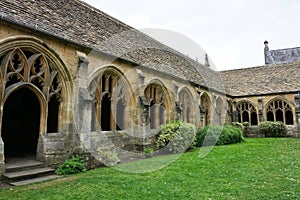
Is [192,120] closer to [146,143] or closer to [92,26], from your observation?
[146,143]

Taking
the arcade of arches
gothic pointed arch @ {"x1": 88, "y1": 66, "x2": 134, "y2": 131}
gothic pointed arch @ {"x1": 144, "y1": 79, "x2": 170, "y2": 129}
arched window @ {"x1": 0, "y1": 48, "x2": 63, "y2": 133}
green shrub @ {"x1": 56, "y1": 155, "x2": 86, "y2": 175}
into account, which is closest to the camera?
arched window @ {"x1": 0, "y1": 48, "x2": 63, "y2": 133}

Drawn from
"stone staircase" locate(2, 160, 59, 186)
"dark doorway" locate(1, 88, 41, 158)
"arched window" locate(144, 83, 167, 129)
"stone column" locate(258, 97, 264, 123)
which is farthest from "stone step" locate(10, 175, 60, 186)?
"stone column" locate(258, 97, 264, 123)

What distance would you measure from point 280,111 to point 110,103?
60.3 feet

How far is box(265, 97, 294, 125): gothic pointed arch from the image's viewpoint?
70.1 feet

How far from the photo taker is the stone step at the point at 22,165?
22.0 ft

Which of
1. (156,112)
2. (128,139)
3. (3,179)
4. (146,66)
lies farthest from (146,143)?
(3,179)

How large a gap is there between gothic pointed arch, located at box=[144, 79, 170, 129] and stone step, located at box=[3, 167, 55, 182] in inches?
270

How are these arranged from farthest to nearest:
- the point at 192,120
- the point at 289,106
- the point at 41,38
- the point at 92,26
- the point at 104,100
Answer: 1. the point at 289,106
2. the point at 192,120
3. the point at 92,26
4. the point at 104,100
5. the point at 41,38

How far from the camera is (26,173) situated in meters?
6.64

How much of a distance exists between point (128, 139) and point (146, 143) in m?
0.90

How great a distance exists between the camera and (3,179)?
6.19 m

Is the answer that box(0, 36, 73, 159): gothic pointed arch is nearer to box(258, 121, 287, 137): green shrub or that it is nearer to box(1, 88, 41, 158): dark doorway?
box(1, 88, 41, 158): dark doorway

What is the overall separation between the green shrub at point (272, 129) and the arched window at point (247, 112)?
2.17 meters

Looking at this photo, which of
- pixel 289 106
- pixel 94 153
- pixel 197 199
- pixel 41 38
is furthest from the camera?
pixel 289 106
